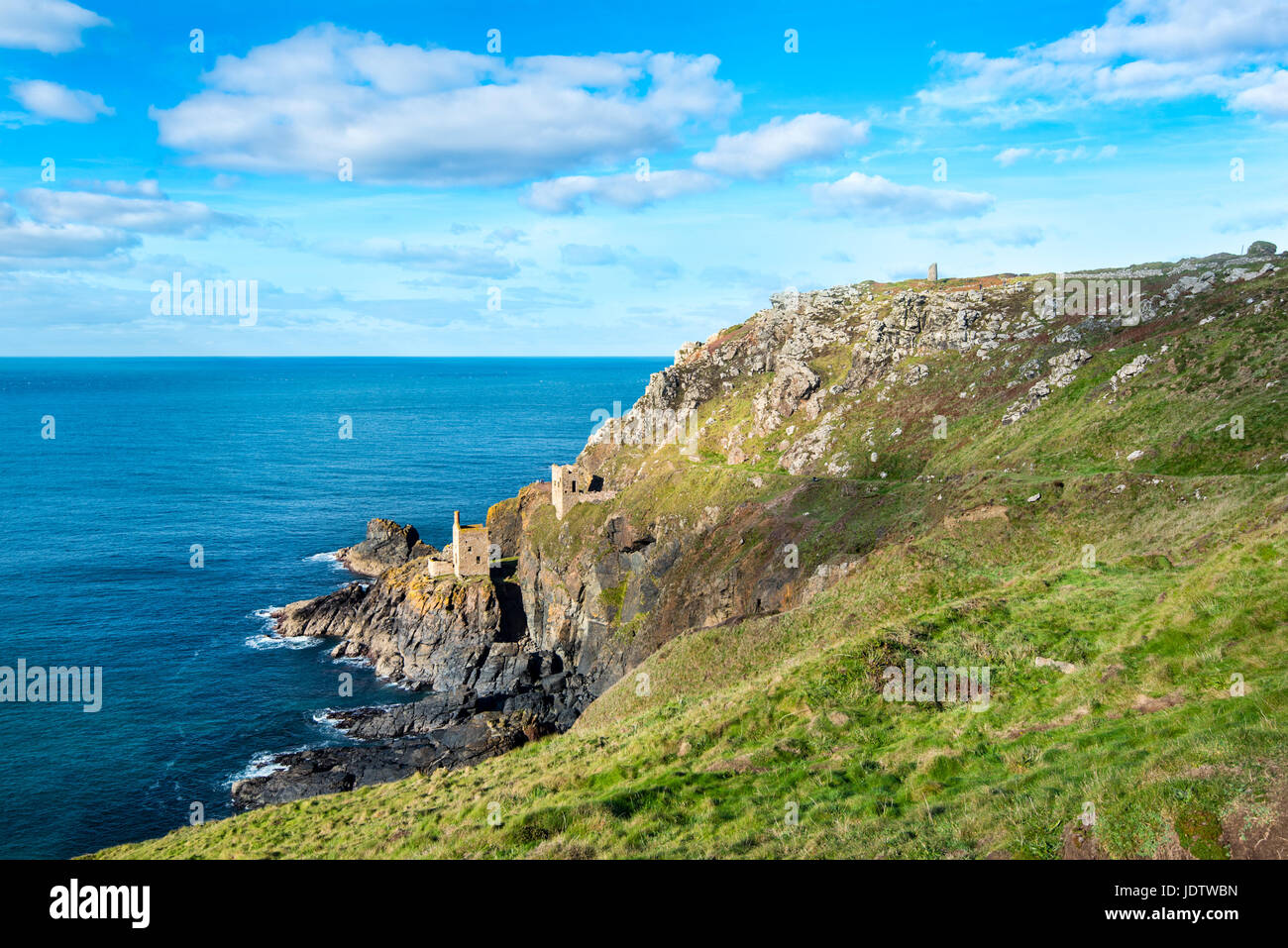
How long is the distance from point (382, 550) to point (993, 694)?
8905 centimetres

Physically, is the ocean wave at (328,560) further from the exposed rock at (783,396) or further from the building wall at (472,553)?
the exposed rock at (783,396)

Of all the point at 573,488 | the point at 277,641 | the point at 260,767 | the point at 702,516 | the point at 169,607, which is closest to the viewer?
the point at 260,767

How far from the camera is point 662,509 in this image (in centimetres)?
7562

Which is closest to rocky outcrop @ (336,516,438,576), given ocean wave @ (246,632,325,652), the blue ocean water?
the blue ocean water

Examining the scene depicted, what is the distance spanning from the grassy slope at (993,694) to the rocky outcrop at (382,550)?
5603cm

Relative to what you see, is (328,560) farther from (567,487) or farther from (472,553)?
(567,487)

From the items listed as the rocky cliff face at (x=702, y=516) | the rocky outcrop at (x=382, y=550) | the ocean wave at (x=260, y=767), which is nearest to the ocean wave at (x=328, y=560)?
the rocky outcrop at (x=382, y=550)

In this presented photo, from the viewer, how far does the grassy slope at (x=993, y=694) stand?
1706 cm

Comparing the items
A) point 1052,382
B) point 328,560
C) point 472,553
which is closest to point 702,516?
point 472,553

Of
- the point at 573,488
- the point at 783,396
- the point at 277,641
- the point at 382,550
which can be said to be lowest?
the point at 277,641

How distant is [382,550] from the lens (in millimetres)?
101750

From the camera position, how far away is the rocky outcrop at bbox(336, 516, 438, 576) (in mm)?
99750
